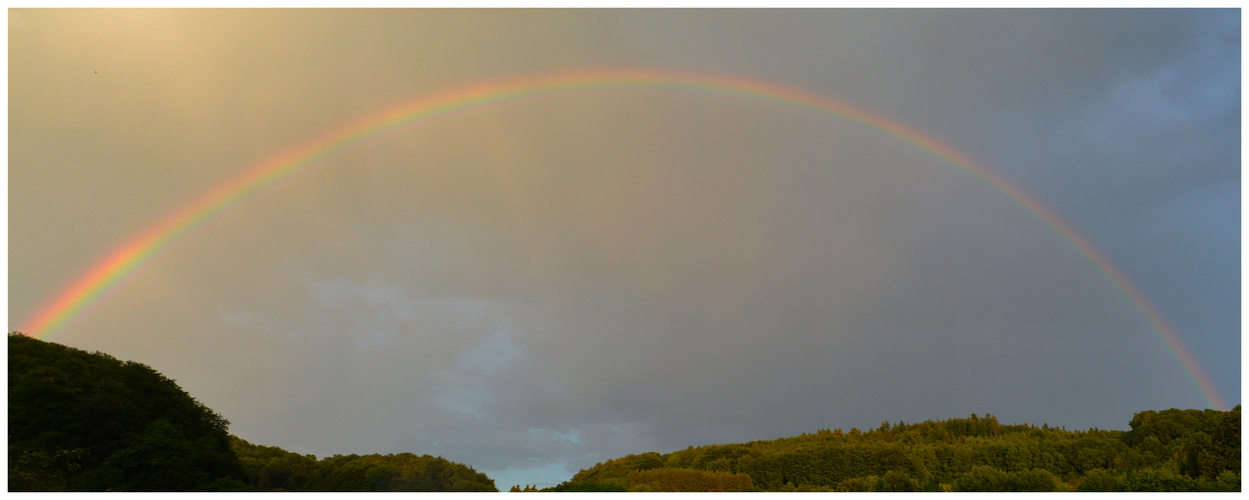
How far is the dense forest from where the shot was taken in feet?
94.5

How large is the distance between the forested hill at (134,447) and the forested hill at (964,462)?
32.6ft

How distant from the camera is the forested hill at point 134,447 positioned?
92.6 ft

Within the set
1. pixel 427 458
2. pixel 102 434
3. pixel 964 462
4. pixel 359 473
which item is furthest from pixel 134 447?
pixel 964 462

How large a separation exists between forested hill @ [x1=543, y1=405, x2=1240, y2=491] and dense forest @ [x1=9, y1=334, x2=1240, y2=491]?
8 cm

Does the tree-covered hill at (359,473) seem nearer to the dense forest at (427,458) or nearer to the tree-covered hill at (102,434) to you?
the dense forest at (427,458)

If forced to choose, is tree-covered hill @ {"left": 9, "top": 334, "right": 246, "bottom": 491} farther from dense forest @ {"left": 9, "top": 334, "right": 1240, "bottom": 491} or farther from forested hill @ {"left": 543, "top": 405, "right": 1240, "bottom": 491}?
forested hill @ {"left": 543, "top": 405, "right": 1240, "bottom": 491}

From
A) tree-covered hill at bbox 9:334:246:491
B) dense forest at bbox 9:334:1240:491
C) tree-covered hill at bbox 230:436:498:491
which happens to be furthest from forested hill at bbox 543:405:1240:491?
tree-covered hill at bbox 9:334:246:491

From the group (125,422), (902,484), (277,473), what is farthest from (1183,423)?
(125,422)

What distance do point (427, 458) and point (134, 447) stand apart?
478 inches

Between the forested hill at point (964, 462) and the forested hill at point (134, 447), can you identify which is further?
the forested hill at point (964, 462)

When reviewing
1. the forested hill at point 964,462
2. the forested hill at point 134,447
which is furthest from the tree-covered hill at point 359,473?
the forested hill at point 964,462

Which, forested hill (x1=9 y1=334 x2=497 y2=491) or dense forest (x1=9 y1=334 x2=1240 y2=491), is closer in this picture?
forested hill (x1=9 y1=334 x2=497 y2=491)

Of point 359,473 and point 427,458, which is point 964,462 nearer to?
point 427,458

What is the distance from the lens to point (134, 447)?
29.2 meters
